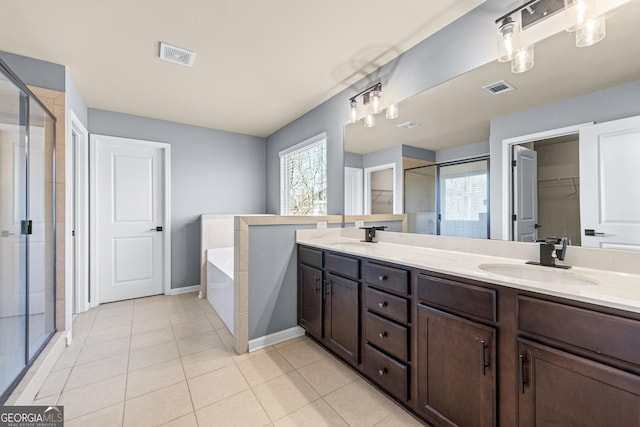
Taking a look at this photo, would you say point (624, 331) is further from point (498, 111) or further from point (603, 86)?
point (498, 111)

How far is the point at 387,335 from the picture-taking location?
1.62 m

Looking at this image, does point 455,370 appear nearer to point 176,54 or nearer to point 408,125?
point 408,125

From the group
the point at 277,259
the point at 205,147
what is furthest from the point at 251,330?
the point at 205,147

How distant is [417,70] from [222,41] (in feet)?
5.07

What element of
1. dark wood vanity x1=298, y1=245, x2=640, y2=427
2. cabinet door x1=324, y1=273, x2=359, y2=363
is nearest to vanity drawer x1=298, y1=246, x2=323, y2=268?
cabinet door x1=324, y1=273, x2=359, y2=363

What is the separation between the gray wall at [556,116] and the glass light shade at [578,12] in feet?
→ 1.16

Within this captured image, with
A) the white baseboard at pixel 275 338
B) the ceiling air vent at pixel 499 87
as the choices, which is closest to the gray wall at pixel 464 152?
the ceiling air vent at pixel 499 87

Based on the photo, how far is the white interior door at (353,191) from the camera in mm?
2688

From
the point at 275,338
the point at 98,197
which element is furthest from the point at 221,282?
the point at 98,197

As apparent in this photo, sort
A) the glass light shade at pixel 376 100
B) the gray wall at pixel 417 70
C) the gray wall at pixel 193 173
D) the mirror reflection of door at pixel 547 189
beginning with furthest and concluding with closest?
the gray wall at pixel 193 173 → the glass light shade at pixel 376 100 → the gray wall at pixel 417 70 → the mirror reflection of door at pixel 547 189

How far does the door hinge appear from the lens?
181 centimetres

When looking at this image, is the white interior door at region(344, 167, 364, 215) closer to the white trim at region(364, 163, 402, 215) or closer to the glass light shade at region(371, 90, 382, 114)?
the white trim at region(364, 163, 402, 215)

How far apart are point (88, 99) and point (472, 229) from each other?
418 centimetres

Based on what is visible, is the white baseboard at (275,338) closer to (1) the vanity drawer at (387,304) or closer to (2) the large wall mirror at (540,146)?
(1) the vanity drawer at (387,304)
